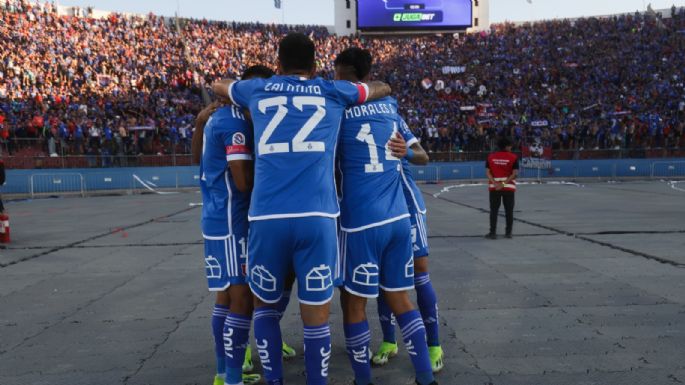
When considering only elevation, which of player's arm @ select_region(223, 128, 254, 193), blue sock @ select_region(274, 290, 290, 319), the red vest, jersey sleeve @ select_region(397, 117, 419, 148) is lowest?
blue sock @ select_region(274, 290, 290, 319)

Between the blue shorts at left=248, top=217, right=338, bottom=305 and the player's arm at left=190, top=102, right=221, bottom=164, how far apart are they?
0.95 m

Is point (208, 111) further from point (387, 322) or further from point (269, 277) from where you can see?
point (387, 322)

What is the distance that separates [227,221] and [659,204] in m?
16.1

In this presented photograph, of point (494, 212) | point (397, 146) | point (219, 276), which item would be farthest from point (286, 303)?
point (494, 212)

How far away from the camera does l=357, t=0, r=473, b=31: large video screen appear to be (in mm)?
48719

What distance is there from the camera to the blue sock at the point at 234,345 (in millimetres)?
3395

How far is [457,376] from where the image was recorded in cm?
380

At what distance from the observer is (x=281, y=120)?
9.89 feet

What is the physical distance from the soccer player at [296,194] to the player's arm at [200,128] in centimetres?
51

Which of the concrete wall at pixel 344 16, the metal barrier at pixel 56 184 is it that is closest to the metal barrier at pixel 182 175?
the metal barrier at pixel 56 184

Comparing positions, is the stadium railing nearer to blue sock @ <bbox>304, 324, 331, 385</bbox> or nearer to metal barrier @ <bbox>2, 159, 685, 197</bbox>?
metal barrier @ <bbox>2, 159, 685, 197</bbox>

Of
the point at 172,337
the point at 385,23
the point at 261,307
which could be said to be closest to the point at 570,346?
the point at 261,307

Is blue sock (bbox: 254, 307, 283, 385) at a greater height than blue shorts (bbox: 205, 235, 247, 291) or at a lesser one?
lesser

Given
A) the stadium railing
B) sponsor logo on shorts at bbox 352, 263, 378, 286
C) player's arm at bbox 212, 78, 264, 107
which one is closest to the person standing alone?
sponsor logo on shorts at bbox 352, 263, 378, 286
